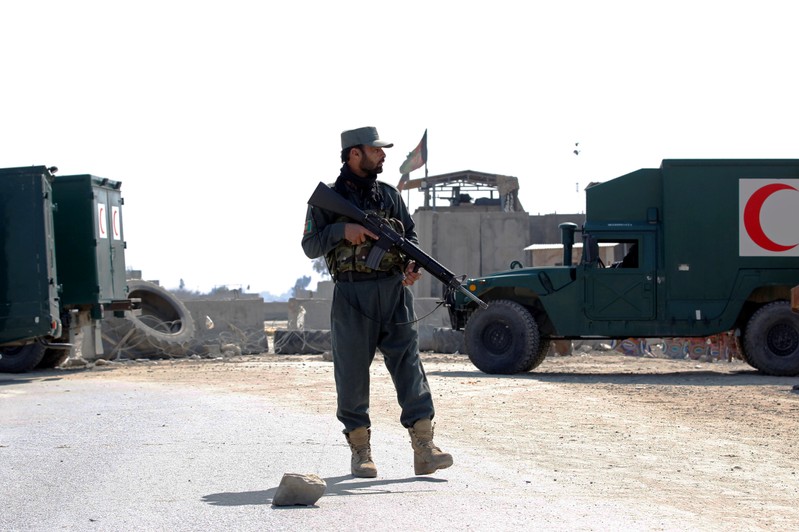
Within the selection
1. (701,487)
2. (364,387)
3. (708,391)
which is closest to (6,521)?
(364,387)

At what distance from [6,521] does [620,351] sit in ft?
61.0

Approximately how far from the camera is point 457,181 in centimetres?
4128

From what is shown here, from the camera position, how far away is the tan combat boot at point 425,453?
251 inches

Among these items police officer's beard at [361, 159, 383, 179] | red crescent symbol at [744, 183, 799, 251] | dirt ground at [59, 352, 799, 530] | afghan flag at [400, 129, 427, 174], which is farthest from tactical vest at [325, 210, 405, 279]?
afghan flag at [400, 129, 427, 174]

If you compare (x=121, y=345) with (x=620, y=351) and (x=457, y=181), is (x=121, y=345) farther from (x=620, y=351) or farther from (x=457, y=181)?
(x=457, y=181)

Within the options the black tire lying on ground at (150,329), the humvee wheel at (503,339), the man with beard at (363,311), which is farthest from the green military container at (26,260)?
the man with beard at (363,311)

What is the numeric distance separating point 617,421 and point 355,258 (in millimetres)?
4074

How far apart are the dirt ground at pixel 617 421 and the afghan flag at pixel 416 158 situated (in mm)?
21731

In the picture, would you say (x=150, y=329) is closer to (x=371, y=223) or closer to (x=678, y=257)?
(x=678, y=257)

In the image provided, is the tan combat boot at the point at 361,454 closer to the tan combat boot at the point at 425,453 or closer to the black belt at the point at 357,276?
the tan combat boot at the point at 425,453

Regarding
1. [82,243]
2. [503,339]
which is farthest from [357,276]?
[82,243]

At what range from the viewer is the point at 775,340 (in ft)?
53.2

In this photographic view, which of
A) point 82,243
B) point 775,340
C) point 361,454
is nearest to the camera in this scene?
point 361,454

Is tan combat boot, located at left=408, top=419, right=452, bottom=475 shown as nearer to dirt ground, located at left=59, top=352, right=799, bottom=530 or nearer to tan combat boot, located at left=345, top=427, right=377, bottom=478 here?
tan combat boot, located at left=345, top=427, right=377, bottom=478
